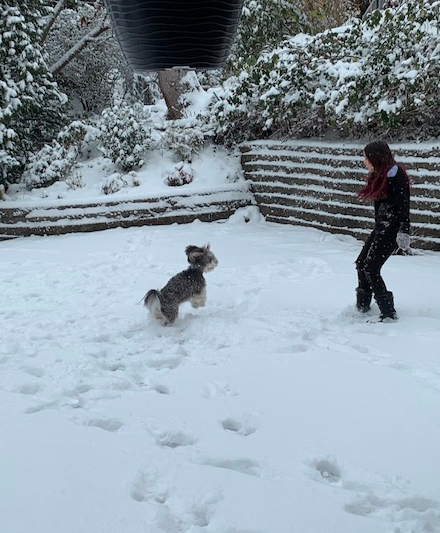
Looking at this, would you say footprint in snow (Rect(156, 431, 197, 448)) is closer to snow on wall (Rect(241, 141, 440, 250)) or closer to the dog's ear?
the dog's ear

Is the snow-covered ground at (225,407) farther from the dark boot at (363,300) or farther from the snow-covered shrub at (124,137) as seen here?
the snow-covered shrub at (124,137)

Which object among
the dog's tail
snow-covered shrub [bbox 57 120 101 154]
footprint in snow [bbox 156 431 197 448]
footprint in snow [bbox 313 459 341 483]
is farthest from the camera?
snow-covered shrub [bbox 57 120 101 154]

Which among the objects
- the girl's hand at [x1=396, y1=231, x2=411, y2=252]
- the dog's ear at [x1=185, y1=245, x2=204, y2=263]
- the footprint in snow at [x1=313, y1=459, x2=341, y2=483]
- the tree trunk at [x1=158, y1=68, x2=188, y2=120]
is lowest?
the footprint in snow at [x1=313, y1=459, x2=341, y2=483]

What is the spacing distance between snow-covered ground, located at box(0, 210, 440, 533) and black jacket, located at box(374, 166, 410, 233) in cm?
92

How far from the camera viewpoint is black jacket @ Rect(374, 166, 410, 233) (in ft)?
15.5

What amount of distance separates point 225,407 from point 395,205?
241 cm

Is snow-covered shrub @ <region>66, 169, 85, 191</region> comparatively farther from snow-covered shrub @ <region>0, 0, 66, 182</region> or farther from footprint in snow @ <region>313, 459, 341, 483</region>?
footprint in snow @ <region>313, 459, 341, 483</region>

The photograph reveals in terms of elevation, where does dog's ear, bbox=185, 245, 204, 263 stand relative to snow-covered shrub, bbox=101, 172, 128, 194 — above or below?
below

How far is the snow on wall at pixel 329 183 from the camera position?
7.13m

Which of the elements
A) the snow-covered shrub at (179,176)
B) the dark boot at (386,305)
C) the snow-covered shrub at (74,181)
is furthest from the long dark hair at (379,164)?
the snow-covered shrub at (74,181)

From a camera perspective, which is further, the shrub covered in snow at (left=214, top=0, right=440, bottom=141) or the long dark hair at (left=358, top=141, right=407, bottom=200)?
the shrub covered in snow at (left=214, top=0, right=440, bottom=141)

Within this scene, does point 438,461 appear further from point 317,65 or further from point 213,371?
point 317,65

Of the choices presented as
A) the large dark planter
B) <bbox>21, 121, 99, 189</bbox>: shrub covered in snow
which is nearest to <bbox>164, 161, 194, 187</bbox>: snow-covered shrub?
<bbox>21, 121, 99, 189</bbox>: shrub covered in snow

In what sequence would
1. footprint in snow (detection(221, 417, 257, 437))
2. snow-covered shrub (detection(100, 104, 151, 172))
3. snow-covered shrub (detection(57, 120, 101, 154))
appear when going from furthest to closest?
1. snow-covered shrub (detection(57, 120, 101, 154))
2. snow-covered shrub (detection(100, 104, 151, 172))
3. footprint in snow (detection(221, 417, 257, 437))
